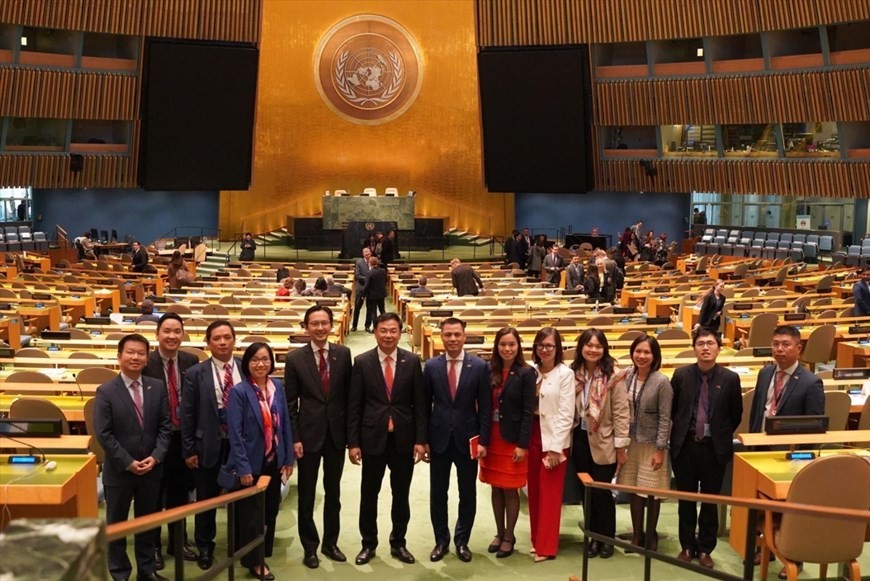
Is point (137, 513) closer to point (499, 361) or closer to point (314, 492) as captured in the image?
point (314, 492)

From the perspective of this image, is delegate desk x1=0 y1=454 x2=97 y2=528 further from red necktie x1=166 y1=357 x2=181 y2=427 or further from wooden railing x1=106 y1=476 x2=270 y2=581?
wooden railing x1=106 y1=476 x2=270 y2=581

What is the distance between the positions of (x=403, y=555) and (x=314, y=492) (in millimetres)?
672

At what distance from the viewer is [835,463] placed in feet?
16.0

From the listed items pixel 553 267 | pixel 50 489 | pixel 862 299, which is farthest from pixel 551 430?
pixel 553 267

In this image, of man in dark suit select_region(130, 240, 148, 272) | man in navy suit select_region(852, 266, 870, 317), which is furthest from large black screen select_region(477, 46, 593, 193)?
man in navy suit select_region(852, 266, 870, 317)

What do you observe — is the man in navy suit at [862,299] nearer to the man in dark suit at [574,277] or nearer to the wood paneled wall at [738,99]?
the man in dark suit at [574,277]

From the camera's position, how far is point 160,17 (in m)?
25.1

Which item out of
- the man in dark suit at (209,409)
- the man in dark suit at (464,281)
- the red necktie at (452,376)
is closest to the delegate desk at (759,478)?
the red necktie at (452,376)

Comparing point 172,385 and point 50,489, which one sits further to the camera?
point 172,385

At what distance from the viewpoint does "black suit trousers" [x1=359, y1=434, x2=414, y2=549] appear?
5.99m

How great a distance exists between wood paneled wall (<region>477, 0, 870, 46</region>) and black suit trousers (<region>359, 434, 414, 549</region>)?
21019 millimetres

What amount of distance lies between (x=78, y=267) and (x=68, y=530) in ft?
64.2

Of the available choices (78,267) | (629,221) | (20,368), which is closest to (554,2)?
(629,221)

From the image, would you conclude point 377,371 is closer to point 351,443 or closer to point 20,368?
point 351,443
